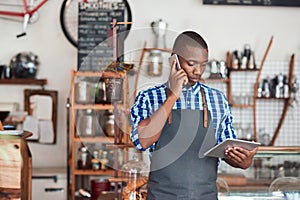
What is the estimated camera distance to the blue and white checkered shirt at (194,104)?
2.33 metres

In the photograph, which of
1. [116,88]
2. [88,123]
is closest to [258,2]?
[88,123]

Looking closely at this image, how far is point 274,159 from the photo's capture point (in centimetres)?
339

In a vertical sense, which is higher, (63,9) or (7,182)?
(63,9)

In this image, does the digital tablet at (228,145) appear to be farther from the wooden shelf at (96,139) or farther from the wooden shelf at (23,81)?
the wooden shelf at (23,81)

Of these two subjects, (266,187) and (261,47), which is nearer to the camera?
(266,187)

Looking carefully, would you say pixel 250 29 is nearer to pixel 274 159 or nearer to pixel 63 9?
pixel 63 9

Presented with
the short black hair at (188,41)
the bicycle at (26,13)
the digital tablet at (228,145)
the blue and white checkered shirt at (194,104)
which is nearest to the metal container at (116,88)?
the blue and white checkered shirt at (194,104)

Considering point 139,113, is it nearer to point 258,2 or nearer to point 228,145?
point 228,145

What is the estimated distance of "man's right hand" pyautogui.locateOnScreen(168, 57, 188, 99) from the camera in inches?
86.9

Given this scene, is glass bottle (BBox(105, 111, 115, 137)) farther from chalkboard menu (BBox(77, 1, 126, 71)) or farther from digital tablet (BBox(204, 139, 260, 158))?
digital tablet (BBox(204, 139, 260, 158))

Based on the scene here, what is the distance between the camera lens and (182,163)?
2.35 meters

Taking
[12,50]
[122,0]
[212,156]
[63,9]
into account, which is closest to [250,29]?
[122,0]

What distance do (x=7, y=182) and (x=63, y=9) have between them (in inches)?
127

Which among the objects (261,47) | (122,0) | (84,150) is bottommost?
(84,150)
